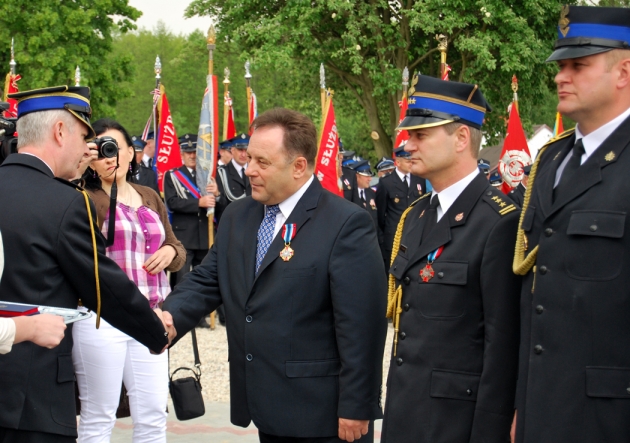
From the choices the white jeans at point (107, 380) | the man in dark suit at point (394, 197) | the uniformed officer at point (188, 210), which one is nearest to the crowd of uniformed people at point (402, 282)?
the white jeans at point (107, 380)

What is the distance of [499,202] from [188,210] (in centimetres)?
768

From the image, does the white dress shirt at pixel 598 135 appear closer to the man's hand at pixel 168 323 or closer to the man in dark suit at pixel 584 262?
the man in dark suit at pixel 584 262

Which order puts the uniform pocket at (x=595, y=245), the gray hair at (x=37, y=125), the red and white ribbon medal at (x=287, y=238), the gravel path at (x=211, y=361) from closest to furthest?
the uniform pocket at (x=595, y=245) < the gray hair at (x=37, y=125) < the red and white ribbon medal at (x=287, y=238) < the gravel path at (x=211, y=361)

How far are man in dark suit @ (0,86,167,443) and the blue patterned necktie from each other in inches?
23.1

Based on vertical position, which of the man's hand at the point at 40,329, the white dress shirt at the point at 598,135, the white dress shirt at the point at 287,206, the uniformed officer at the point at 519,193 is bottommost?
the man's hand at the point at 40,329

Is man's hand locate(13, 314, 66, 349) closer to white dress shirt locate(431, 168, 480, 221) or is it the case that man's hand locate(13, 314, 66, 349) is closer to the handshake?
the handshake

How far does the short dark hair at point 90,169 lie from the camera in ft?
15.4

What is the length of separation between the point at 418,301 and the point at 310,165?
33.8 inches

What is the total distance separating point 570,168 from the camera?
2.86 meters

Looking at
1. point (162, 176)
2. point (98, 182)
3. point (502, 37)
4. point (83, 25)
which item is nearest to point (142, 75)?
point (83, 25)

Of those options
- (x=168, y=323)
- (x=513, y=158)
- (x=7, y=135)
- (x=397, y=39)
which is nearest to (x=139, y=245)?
(x=168, y=323)

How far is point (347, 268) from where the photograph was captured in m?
3.59

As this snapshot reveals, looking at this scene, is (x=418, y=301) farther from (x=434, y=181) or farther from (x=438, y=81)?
(x=438, y=81)

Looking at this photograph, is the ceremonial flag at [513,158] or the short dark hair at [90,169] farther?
the ceremonial flag at [513,158]
